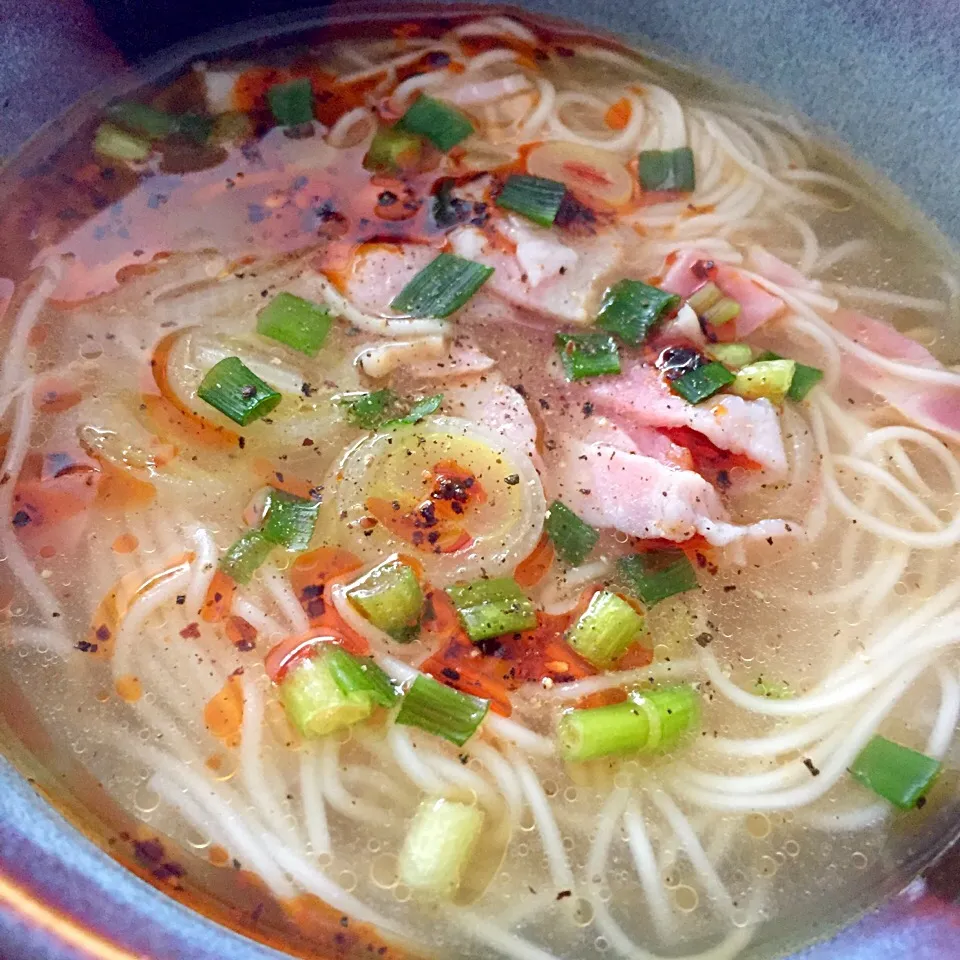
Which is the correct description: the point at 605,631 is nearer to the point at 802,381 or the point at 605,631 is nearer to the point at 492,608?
the point at 492,608

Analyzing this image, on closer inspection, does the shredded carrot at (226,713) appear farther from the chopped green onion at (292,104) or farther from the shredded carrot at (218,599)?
the chopped green onion at (292,104)

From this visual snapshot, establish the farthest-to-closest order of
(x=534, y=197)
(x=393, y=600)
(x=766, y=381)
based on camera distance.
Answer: (x=534, y=197)
(x=766, y=381)
(x=393, y=600)

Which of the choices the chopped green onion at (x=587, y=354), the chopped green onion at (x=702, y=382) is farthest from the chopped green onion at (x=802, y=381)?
the chopped green onion at (x=587, y=354)

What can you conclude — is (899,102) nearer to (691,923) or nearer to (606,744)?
(606,744)

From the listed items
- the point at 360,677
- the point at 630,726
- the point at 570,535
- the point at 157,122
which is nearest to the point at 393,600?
the point at 360,677

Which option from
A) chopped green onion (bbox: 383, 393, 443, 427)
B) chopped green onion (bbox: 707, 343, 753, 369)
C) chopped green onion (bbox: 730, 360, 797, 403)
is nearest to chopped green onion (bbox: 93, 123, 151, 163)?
chopped green onion (bbox: 383, 393, 443, 427)

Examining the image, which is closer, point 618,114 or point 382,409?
point 382,409
